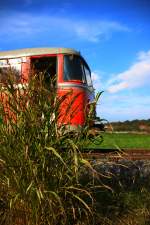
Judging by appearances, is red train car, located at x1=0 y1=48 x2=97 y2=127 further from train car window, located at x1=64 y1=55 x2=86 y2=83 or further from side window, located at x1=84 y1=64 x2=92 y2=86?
side window, located at x1=84 y1=64 x2=92 y2=86

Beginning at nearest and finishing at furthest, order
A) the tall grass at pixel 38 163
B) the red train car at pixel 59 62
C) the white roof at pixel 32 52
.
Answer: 1. the tall grass at pixel 38 163
2. the red train car at pixel 59 62
3. the white roof at pixel 32 52

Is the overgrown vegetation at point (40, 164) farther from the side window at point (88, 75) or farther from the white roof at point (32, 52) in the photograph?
the side window at point (88, 75)

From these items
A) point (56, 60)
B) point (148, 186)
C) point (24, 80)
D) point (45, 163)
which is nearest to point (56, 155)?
point (45, 163)

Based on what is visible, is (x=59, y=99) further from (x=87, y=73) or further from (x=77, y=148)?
(x=87, y=73)

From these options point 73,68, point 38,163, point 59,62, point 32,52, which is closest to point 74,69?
point 73,68

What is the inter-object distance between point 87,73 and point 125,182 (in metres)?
7.42

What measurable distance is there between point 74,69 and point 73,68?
4 cm

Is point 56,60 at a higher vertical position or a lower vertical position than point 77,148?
higher

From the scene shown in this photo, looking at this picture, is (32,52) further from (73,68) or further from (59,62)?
(73,68)

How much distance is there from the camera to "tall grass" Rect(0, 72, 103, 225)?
405cm

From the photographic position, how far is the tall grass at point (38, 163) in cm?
405

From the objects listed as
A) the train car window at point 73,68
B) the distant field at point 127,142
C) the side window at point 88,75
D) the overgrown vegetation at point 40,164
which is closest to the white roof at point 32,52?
the train car window at point 73,68

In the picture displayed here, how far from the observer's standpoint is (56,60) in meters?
12.0

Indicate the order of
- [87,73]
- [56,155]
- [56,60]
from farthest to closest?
[87,73] → [56,60] → [56,155]
